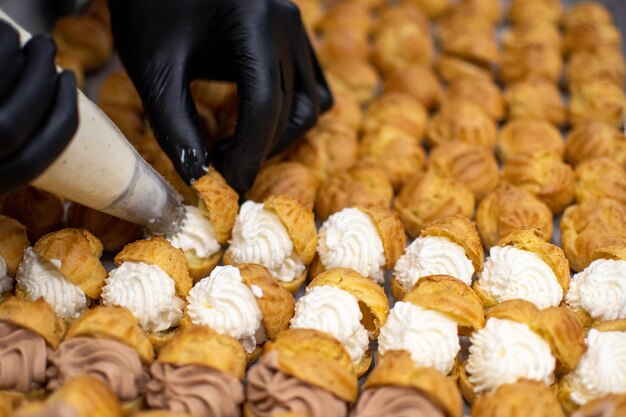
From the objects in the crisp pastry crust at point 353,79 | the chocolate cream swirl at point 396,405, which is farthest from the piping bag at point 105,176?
the crisp pastry crust at point 353,79

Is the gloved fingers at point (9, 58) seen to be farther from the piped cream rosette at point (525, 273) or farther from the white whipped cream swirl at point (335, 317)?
the piped cream rosette at point (525, 273)

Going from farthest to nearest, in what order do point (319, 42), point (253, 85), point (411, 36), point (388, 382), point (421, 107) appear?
point (319, 42), point (411, 36), point (421, 107), point (253, 85), point (388, 382)

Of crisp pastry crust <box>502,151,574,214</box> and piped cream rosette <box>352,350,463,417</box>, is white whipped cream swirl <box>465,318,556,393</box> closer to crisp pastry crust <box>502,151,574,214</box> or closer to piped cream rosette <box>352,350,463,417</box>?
piped cream rosette <box>352,350,463,417</box>

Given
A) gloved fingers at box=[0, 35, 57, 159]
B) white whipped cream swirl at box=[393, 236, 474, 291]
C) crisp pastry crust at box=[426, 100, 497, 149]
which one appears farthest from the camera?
crisp pastry crust at box=[426, 100, 497, 149]

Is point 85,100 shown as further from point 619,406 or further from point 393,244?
point 619,406

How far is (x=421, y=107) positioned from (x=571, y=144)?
0.71 m

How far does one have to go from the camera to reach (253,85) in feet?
8.67

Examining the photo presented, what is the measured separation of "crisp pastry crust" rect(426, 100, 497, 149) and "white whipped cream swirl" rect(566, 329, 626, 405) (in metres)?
1.27

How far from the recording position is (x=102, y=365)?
81.4 inches

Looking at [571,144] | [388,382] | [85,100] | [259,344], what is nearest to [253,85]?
[85,100]

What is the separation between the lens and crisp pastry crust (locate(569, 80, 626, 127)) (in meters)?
3.37

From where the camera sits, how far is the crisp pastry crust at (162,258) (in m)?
2.40

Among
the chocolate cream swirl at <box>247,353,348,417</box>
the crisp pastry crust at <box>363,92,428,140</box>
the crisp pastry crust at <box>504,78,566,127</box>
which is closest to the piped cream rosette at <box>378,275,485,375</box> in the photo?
the chocolate cream swirl at <box>247,353,348,417</box>

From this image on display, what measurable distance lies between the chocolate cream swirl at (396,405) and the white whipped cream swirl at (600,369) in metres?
0.49
